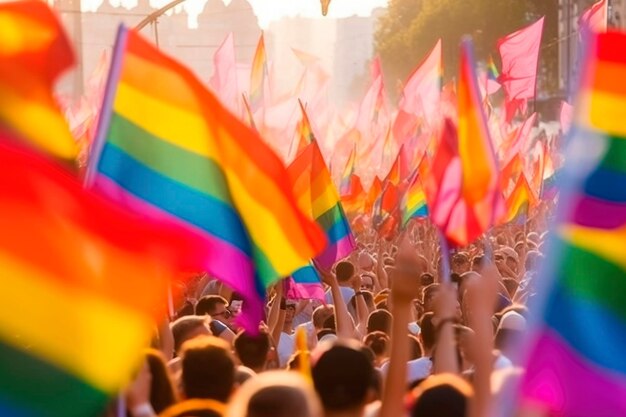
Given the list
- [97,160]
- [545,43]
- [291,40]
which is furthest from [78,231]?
[291,40]

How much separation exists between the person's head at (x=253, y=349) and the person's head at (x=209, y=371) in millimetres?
1305

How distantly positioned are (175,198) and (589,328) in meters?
2.03

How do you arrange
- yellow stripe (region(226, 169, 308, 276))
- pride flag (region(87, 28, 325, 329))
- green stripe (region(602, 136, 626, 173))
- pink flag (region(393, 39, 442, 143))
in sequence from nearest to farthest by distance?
green stripe (region(602, 136, 626, 173)), pride flag (region(87, 28, 325, 329)), yellow stripe (region(226, 169, 308, 276)), pink flag (region(393, 39, 442, 143))

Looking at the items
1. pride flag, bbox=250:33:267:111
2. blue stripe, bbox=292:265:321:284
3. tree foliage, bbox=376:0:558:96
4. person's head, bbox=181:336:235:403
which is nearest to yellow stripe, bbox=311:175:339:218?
blue stripe, bbox=292:265:321:284

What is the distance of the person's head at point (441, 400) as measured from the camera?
4.89 m

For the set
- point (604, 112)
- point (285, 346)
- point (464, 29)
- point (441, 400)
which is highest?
point (604, 112)

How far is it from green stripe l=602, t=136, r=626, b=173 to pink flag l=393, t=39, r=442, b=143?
12.1 meters

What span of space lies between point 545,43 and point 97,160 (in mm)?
68876

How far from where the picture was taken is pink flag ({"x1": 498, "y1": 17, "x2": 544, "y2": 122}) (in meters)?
21.0

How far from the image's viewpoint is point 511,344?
7.42 metres

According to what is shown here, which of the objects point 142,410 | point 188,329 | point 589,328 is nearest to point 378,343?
point 188,329

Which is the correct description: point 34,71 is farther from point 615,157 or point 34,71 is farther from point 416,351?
point 416,351

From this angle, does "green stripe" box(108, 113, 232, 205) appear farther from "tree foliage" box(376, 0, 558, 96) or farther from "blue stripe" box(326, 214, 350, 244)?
"tree foliage" box(376, 0, 558, 96)

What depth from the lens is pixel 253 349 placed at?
6.91m
